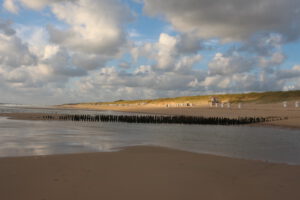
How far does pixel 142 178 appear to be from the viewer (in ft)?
23.0

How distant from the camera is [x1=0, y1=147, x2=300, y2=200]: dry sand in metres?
5.84

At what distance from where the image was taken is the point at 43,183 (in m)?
6.36

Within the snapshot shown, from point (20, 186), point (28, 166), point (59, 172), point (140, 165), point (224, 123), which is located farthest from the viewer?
point (224, 123)

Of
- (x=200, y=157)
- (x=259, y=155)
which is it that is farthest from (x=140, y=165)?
(x=259, y=155)

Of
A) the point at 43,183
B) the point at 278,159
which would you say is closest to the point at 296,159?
the point at 278,159

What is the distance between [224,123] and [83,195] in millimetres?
27120

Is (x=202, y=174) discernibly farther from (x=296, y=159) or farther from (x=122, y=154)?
(x=296, y=159)

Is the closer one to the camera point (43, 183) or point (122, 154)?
point (43, 183)

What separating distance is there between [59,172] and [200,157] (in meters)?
5.46

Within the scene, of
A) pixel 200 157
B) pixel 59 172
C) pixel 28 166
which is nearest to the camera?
pixel 59 172

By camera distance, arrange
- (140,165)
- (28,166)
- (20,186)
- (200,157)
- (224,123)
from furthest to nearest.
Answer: (224,123) → (200,157) → (140,165) → (28,166) → (20,186)

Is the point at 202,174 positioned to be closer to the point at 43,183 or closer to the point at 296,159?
the point at 43,183

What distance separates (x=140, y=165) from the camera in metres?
8.54

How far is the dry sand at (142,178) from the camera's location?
230 inches
